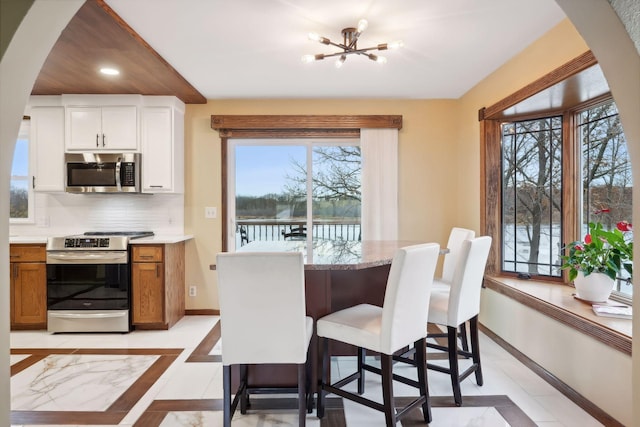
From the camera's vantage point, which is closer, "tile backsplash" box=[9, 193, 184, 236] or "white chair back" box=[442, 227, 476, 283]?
"white chair back" box=[442, 227, 476, 283]

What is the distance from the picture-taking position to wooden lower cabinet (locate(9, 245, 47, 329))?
11.4 feet

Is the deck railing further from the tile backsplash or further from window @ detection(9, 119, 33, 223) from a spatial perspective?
window @ detection(9, 119, 33, 223)

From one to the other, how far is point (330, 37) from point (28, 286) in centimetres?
361

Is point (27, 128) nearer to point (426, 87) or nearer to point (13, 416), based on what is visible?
point (13, 416)

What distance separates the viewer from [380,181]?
406cm

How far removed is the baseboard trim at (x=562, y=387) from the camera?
6.49 feet

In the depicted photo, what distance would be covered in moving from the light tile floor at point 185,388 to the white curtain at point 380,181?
1.50 m

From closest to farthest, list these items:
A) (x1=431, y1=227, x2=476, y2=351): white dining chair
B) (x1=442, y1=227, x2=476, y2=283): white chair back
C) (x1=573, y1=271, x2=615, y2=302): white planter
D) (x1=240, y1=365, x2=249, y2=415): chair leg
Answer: (x1=240, y1=365, x2=249, y2=415): chair leg
(x1=573, y1=271, x2=615, y2=302): white planter
(x1=431, y1=227, x2=476, y2=351): white dining chair
(x1=442, y1=227, x2=476, y2=283): white chair back

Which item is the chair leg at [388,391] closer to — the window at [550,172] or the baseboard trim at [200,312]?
the window at [550,172]

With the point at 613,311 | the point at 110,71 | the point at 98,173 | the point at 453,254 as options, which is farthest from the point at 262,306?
the point at 98,173

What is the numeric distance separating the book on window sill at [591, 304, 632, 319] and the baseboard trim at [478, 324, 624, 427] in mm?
514

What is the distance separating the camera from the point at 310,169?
4.23 m

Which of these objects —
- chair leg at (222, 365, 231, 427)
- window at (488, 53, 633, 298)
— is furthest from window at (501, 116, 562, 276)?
chair leg at (222, 365, 231, 427)

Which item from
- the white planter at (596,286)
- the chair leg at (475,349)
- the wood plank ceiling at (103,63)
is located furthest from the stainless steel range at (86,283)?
the white planter at (596,286)
